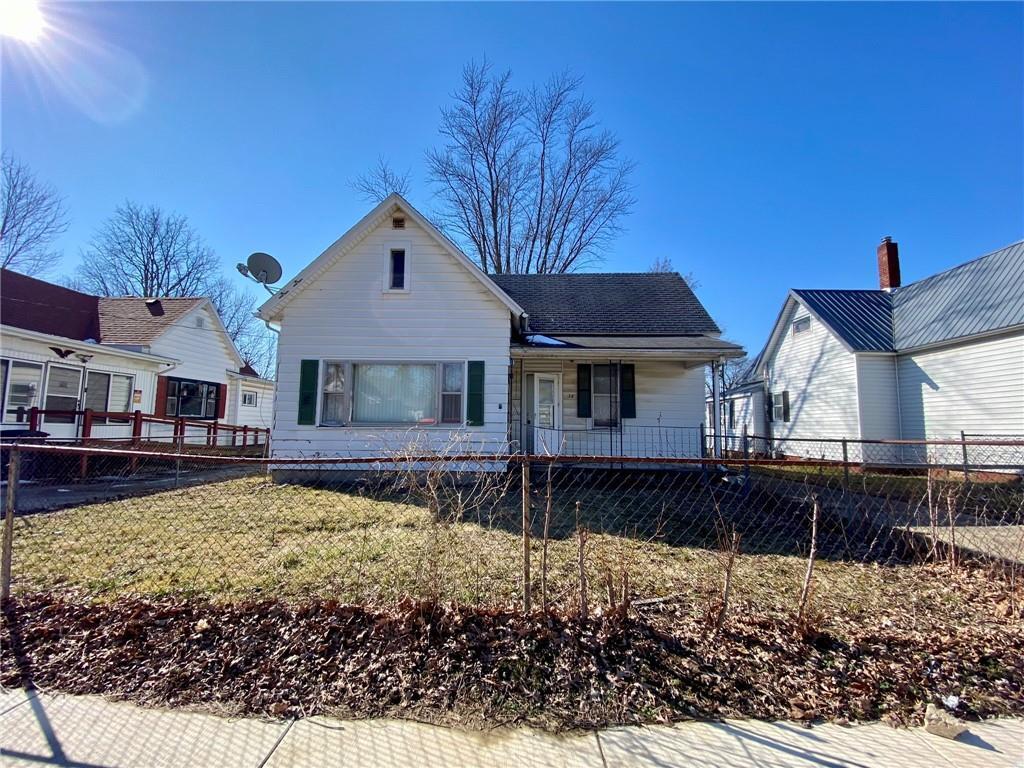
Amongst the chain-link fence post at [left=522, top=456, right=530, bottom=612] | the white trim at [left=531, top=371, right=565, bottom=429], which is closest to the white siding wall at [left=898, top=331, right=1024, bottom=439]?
the white trim at [left=531, top=371, right=565, bottom=429]

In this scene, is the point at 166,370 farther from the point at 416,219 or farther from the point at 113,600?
the point at 113,600

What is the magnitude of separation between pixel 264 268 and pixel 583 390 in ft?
27.0

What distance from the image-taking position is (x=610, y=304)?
1381 cm

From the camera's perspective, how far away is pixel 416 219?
1045 cm

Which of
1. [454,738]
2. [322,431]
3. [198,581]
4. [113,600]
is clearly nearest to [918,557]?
[454,738]

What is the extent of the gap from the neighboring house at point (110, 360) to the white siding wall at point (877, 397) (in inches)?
894

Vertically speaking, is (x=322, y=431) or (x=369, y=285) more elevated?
(x=369, y=285)

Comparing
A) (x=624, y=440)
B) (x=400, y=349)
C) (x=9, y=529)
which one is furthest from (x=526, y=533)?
(x=624, y=440)

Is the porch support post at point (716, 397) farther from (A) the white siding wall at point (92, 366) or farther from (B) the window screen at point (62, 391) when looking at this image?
(A) the white siding wall at point (92, 366)

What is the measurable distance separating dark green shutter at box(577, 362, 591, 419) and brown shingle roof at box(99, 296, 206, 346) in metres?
14.6

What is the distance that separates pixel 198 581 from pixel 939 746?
219 inches

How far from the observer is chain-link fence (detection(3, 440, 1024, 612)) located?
4.00 m

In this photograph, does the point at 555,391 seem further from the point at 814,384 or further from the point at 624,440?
the point at 814,384

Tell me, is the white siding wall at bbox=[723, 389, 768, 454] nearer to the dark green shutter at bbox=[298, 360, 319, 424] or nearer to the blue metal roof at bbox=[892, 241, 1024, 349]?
the blue metal roof at bbox=[892, 241, 1024, 349]
